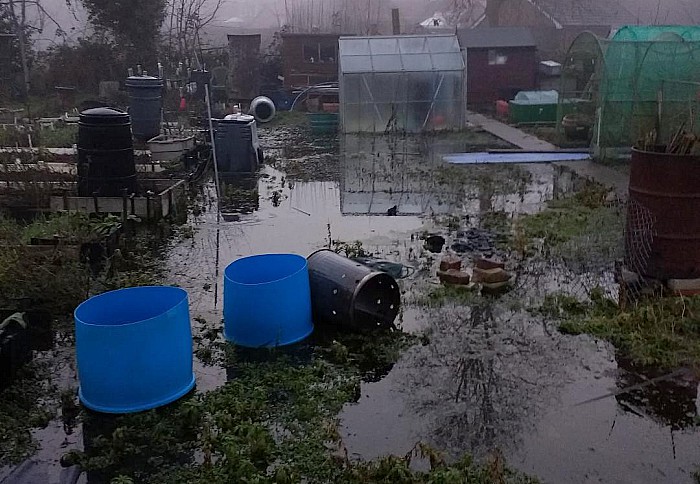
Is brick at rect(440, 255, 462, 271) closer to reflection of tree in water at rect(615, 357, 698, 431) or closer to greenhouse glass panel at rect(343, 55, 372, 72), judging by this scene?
reflection of tree in water at rect(615, 357, 698, 431)

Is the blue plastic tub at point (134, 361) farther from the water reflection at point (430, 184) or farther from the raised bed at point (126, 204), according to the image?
the water reflection at point (430, 184)

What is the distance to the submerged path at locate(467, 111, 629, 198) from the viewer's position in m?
11.9

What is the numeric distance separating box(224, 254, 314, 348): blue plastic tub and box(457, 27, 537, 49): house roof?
20.7 m

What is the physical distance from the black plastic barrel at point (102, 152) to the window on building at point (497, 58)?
17.9 m

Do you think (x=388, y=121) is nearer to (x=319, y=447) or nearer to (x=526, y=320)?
(x=526, y=320)

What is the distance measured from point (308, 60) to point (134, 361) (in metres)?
23.0

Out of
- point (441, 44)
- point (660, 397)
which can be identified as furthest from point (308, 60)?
point (660, 397)

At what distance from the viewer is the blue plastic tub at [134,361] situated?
4527 millimetres

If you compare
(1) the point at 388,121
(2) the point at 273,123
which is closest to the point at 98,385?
(1) the point at 388,121

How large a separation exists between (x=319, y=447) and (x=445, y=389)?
1168mm

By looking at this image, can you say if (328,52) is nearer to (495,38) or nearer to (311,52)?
(311,52)

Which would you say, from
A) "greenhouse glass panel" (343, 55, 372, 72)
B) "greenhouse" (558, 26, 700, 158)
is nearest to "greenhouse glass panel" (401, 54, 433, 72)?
"greenhouse glass panel" (343, 55, 372, 72)

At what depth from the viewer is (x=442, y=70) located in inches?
720

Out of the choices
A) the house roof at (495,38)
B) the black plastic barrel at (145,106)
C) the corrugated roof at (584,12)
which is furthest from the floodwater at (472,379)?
the corrugated roof at (584,12)
